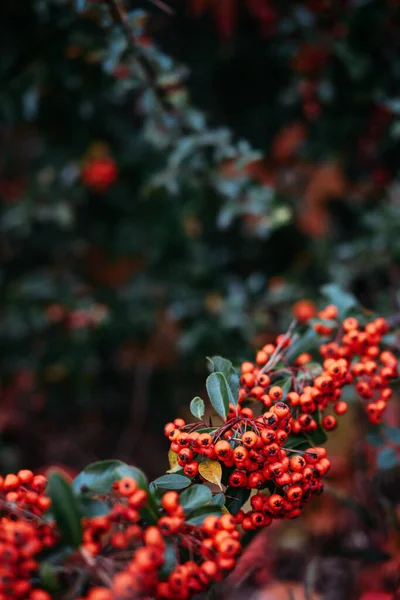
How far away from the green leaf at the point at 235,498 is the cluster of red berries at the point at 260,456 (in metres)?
0.03

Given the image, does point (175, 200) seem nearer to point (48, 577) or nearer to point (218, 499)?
point (218, 499)

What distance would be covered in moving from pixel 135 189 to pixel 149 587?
1847 millimetres

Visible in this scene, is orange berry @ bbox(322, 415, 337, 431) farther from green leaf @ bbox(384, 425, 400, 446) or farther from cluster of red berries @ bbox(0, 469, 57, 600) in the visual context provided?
cluster of red berries @ bbox(0, 469, 57, 600)

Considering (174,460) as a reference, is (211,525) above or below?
below

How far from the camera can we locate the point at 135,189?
2.31m

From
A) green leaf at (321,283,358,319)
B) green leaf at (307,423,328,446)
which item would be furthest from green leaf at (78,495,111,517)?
green leaf at (321,283,358,319)

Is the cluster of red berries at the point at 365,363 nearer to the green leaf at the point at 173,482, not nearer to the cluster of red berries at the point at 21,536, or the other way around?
the green leaf at the point at 173,482

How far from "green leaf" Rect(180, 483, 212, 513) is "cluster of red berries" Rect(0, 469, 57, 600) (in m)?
0.21

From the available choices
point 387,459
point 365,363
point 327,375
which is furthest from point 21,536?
point 387,459

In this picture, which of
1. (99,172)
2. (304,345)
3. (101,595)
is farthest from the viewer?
(99,172)

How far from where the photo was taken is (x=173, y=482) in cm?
88

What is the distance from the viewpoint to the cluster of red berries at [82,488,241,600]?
677 mm

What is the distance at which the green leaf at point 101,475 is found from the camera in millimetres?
817

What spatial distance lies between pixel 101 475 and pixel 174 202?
1446mm
